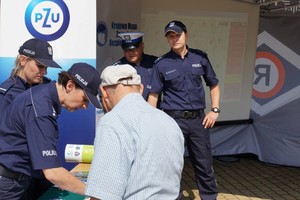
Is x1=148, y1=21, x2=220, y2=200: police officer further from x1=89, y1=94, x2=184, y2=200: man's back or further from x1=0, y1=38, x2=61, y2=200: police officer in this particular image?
x1=89, y1=94, x2=184, y2=200: man's back

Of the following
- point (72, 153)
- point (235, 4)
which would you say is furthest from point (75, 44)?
point (235, 4)

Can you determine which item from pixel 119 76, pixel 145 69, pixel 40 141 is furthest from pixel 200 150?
pixel 119 76

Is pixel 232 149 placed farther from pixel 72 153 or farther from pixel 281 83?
pixel 72 153

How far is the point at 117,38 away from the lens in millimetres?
4047

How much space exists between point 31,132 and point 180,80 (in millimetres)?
1981

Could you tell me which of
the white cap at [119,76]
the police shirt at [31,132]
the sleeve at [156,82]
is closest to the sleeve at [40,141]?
the police shirt at [31,132]

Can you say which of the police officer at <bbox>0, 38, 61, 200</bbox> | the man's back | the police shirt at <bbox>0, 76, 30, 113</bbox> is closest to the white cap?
the man's back

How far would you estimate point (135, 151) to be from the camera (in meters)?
1.39

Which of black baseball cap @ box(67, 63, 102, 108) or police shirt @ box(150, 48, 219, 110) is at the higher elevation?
black baseball cap @ box(67, 63, 102, 108)

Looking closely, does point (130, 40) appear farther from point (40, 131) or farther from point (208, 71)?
point (40, 131)

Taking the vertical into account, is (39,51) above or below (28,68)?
above

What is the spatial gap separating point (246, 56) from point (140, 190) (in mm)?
4507

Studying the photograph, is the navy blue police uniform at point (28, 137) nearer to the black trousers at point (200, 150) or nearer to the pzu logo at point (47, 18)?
the pzu logo at point (47, 18)

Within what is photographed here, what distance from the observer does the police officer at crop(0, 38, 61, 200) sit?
7.98ft
